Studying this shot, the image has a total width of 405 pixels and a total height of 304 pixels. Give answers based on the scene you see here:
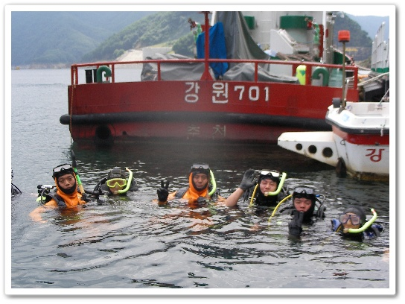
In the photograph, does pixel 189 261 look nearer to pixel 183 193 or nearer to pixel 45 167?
pixel 183 193

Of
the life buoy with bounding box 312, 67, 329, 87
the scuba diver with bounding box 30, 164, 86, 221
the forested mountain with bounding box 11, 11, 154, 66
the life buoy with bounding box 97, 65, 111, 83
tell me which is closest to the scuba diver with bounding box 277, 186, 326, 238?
the scuba diver with bounding box 30, 164, 86, 221

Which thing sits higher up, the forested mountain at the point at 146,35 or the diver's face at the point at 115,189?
the forested mountain at the point at 146,35

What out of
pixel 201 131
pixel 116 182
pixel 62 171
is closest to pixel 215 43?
pixel 201 131

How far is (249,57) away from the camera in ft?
52.7

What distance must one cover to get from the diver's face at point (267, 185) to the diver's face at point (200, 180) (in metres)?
0.88

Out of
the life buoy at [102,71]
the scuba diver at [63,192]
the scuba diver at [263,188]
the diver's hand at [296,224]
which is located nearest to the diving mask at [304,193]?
the diver's hand at [296,224]

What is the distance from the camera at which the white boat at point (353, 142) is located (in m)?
10.6

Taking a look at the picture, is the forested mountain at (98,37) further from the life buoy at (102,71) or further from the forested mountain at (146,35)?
the life buoy at (102,71)

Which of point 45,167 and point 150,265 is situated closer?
point 150,265

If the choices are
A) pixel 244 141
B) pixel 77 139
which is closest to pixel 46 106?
pixel 77 139
